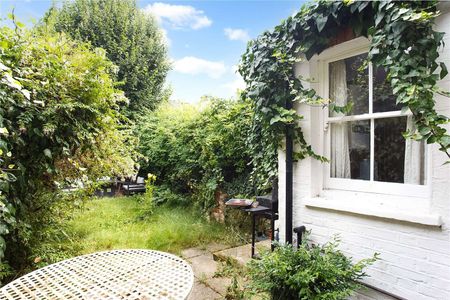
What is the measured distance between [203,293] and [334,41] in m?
2.67

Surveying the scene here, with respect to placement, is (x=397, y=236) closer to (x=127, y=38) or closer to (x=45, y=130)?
(x=45, y=130)

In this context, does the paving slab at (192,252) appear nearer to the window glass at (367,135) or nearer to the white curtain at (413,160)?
the window glass at (367,135)

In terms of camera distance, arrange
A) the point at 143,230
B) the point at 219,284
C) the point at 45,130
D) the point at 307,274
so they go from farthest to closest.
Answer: the point at 143,230
the point at 219,284
the point at 45,130
the point at 307,274

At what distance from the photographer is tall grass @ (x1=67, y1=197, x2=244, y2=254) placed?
3850 mm

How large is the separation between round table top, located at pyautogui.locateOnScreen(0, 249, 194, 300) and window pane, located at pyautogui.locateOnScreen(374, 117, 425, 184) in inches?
62.4

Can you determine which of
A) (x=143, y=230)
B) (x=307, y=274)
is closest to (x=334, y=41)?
(x=307, y=274)

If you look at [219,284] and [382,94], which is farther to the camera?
[219,284]

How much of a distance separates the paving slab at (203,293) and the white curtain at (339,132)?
1.68 m

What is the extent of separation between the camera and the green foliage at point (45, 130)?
230 cm

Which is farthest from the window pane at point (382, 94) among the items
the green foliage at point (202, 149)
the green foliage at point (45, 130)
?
the green foliage at point (45, 130)

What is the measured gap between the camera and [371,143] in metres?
2.10

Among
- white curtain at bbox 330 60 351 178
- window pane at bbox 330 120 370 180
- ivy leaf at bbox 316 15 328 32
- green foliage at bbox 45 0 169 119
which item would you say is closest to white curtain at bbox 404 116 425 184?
window pane at bbox 330 120 370 180

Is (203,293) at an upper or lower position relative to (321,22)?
lower

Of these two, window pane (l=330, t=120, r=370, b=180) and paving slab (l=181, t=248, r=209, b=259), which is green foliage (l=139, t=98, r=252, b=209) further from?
window pane (l=330, t=120, r=370, b=180)
